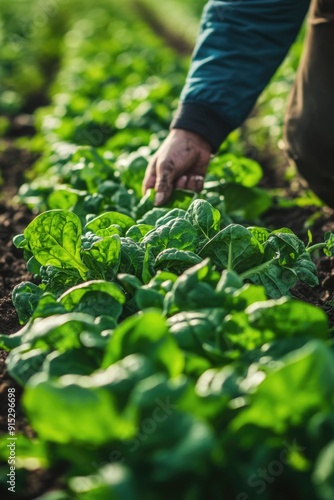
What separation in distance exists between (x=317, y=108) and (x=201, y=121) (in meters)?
0.86

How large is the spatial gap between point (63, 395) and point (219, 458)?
16.3 inches

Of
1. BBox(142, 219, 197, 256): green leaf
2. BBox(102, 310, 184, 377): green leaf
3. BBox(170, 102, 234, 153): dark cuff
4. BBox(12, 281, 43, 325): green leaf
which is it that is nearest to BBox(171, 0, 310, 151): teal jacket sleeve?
BBox(170, 102, 234, 153): dark cuff

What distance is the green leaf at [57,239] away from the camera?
8.64 feet

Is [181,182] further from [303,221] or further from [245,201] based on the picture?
[303,221]

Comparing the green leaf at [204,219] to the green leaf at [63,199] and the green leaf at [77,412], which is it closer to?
the green leaf at [63,199]

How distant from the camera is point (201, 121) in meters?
3.39

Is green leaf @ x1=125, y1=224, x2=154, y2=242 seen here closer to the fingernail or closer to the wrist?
the fingernail

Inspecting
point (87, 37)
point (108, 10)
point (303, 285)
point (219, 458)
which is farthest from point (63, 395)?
point (108, 10)

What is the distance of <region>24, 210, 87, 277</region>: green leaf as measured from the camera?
2.63m

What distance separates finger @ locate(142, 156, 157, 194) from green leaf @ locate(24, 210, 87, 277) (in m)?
0.83

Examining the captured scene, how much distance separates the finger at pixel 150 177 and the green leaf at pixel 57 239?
0.83 meters

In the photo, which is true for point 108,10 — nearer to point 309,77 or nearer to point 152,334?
point 309,77

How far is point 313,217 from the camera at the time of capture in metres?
3.96

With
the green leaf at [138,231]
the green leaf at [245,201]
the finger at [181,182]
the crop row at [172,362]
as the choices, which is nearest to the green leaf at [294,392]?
the crop row at [172,362]
